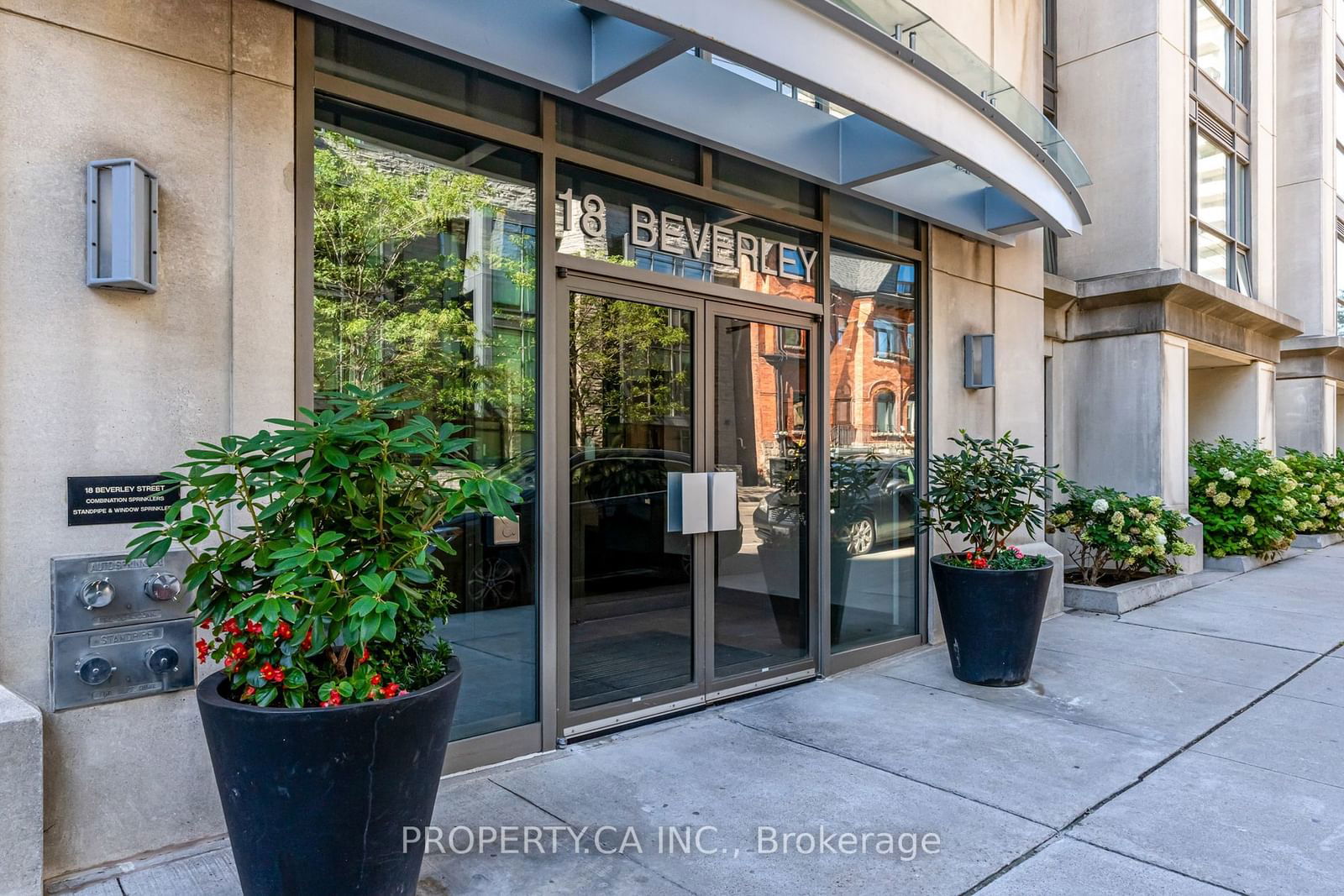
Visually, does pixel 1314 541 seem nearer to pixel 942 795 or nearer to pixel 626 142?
pixel 942 795

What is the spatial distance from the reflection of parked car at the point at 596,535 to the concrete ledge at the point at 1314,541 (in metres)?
12.2

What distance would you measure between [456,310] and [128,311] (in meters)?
1.44

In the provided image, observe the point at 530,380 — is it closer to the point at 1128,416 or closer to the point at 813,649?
the point at 813,649

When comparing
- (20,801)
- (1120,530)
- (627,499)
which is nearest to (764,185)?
(627,499)

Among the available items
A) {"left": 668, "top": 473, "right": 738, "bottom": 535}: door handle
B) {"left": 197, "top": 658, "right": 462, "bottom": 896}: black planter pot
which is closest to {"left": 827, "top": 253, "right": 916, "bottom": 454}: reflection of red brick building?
{"left": 668, "top": 473, "right": 738, "bottom": 535}: door handle

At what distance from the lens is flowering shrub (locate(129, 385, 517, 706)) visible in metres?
2.54

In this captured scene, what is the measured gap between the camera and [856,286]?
6.37m

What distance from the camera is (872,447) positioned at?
6473 millimetres

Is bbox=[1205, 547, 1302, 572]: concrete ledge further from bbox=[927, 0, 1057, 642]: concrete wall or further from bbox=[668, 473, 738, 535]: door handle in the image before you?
bbox=[668, 473, 738, 535]: door handle

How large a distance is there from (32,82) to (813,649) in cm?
515

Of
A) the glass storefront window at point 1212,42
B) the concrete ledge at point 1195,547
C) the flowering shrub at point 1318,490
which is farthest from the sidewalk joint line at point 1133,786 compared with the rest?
the glass storefront window at point 1212,42

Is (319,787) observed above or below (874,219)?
below

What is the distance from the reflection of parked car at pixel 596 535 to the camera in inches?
169

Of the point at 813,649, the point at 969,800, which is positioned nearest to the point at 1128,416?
the point at 813,649
